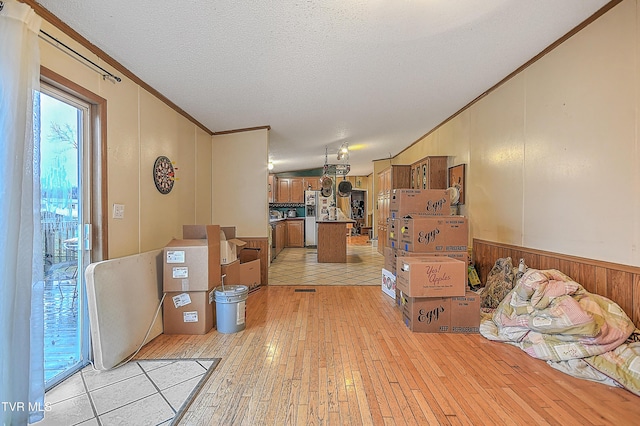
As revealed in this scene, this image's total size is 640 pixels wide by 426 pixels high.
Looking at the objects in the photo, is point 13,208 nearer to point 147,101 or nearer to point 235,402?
point 235,402

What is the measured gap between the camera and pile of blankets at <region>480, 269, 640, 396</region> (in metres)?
2.00

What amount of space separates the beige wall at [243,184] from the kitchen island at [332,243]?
2239 millimetres

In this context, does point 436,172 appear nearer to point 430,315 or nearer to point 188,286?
point 430,315

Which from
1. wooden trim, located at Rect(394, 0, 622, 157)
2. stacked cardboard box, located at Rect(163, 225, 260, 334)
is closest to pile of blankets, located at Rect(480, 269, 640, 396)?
wooden trim, located at Rect(394, 0, 622, 157)

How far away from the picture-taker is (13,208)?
1.43 metres

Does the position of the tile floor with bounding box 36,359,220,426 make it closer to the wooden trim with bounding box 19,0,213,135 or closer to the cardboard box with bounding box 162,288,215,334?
the cardboard box with bounding box 162,288,215,334

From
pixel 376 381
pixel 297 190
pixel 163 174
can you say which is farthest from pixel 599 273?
pixel 297 190

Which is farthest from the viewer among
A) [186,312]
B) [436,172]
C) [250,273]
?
[436,172]

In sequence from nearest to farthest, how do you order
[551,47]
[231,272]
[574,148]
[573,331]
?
[573,331] → [574,148] → [551,47] → [231,272]

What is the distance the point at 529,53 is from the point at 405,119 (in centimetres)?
204

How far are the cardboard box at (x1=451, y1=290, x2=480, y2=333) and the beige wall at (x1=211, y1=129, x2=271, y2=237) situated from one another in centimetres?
293

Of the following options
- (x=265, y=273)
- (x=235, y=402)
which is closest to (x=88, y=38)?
(x=235, y=402)

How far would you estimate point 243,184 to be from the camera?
15.4ft

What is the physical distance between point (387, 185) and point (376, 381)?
5511 mm
